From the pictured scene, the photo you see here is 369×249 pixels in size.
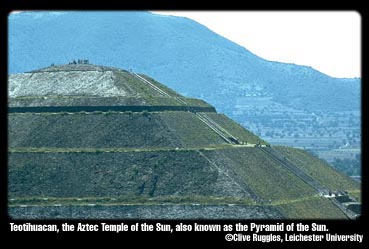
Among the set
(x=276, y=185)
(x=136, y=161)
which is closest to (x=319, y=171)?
(x=276, y=185)

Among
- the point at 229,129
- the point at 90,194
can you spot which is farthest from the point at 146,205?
the point at 229,129

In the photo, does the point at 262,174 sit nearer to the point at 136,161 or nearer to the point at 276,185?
the point at 276,185
